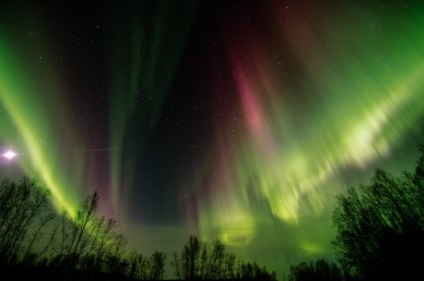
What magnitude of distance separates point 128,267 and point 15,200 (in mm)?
45893

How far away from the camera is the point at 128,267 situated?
67.6m

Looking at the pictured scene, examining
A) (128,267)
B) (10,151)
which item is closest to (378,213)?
(10,151)

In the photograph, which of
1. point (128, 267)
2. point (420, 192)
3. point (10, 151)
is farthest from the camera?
point (128, 267)

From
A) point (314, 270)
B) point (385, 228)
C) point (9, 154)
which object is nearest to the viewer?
point (9, 154)

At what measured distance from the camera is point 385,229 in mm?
34500

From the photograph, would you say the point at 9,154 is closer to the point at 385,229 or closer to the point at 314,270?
the point at 385,229

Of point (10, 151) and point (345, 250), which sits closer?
point (10, 151)

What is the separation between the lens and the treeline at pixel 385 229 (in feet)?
103

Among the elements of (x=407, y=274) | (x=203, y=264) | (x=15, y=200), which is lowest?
(x=407, y=274)

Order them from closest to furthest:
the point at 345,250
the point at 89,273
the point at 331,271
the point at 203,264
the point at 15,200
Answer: the point at 15,200 → the point at 345,250 → the point at 89,273 → the point at 203,264 → the point at 331,271

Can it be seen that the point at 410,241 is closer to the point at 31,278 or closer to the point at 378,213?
the point at 378,213


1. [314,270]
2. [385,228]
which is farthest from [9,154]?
[314,270]

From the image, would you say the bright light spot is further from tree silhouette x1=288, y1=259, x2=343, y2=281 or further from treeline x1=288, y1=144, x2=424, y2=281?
tree silhouette x1=288, y1=259, x2=343, y2=281

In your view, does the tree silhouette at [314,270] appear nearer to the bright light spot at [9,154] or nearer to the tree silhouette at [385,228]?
the tree silhouette at [385,228]
